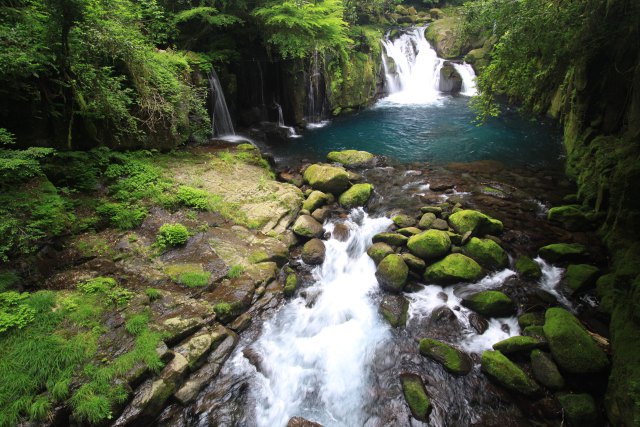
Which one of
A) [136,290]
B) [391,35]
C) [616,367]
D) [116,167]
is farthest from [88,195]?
[391,35]

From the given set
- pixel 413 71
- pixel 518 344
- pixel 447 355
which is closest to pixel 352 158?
pixel 447 355

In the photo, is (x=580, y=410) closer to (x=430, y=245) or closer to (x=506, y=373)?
(x=506, y=373)

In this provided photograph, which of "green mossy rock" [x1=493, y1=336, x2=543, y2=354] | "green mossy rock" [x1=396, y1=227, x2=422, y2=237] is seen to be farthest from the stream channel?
"green mossy rock" [x1=396, y1=227, x2=422, y2=237]

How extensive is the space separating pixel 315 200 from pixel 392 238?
270 cm

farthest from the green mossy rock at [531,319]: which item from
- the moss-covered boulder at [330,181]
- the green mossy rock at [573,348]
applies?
the moss-covered boulder at [330,181]

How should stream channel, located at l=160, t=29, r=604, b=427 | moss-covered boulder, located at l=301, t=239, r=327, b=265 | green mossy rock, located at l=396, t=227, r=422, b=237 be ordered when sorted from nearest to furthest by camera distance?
stream channel, located at l=160, t=29, r=604, b=427, moss-covered boulder, located at l=301, t=239, r=327, b=265, green mossy rock, located at l=396, t=227, r=422, b=237

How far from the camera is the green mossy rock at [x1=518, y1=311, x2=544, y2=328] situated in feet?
18.7

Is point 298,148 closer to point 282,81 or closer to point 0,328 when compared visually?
point 282,81

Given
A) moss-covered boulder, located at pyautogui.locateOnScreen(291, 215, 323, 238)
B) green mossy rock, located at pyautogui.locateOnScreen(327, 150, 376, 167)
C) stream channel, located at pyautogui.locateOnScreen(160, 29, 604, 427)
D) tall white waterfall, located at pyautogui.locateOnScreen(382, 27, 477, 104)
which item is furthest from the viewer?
tall white waterfall, located at pyautogui.locateOnScreen(382, 27, 477, 104)

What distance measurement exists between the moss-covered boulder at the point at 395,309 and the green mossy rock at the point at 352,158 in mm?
6874

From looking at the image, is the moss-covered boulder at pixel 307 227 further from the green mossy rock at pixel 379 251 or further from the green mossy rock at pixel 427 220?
the green mossy rock at pixel 427 220

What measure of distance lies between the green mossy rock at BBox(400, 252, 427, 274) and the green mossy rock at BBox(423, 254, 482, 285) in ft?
0.41

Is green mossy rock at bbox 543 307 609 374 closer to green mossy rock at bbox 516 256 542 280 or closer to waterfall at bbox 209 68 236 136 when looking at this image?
green mossy rock at bbox 516 256 542 280

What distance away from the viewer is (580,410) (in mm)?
4301
